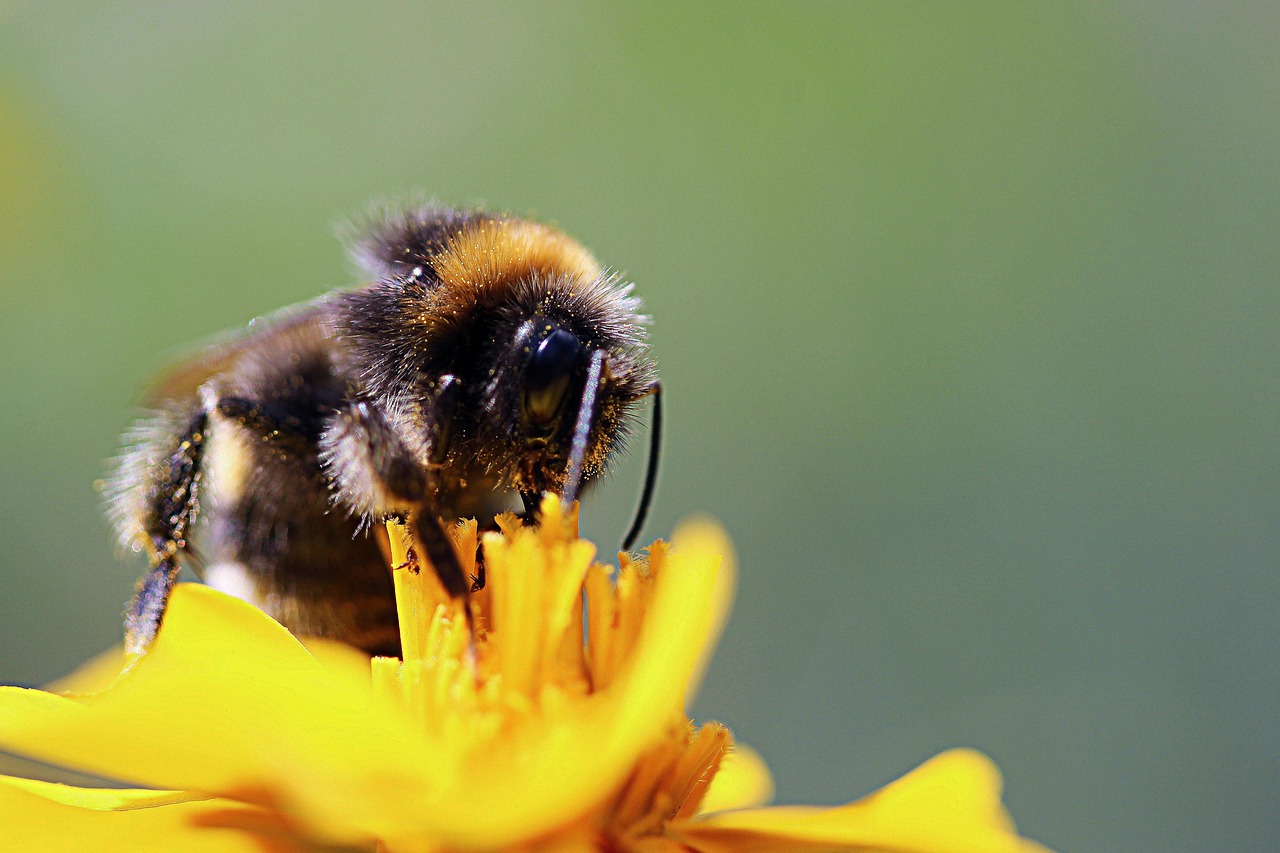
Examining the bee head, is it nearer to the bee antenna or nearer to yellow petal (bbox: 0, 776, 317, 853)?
the bee antenna

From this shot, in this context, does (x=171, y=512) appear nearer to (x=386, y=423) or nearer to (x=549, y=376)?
(x=386, y=423)

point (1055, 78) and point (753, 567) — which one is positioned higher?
point (1055, 78)

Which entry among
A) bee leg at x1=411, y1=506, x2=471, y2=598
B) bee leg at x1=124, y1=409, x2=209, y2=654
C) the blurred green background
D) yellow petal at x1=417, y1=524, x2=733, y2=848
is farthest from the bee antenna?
the blurred green background

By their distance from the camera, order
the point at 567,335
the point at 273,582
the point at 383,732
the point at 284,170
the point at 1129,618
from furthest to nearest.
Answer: the point at 284,170 → the point at 1129,618 → the point at 273,582 → the point at 567,335 → the point at 383,732

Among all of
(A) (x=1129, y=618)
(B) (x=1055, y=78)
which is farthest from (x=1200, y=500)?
(B) (x=1055, y=78)

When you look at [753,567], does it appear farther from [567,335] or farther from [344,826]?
[344,826]

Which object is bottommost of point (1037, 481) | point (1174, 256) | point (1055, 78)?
point (1037, 481)

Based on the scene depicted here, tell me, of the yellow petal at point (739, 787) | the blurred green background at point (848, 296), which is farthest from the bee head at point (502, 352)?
the blurred green background at point (848, 296)
